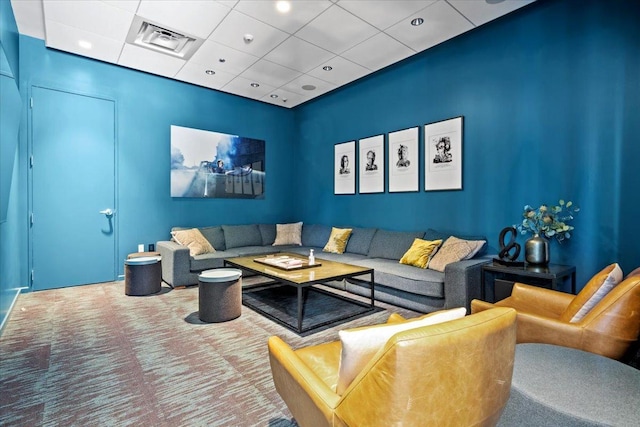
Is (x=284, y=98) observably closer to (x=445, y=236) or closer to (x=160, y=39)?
(x=160, y=39)

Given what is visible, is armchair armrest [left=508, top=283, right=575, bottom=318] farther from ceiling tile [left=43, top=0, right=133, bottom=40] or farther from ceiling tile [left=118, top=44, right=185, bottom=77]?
ceiling tile [left=118, top=44, right=185, bottom=77]

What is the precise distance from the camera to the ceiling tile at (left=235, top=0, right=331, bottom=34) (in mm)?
3096

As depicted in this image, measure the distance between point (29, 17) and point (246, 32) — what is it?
255cm

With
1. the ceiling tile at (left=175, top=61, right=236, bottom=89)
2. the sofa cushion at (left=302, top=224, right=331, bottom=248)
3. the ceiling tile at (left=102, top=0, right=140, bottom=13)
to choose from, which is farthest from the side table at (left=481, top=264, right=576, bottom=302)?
the ceiling tile at (left=175, top=61, right=236, bottom=89)

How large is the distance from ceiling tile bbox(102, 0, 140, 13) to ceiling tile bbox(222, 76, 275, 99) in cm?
186

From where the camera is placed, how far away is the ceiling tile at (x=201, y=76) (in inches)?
183

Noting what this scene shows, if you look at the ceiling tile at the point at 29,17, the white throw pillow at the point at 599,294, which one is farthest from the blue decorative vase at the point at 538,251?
the ceiling tile at the point at 29,17

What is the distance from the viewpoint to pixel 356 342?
988mm

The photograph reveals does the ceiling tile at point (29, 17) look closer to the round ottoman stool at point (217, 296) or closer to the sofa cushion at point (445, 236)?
the round ottoman stool at point (217, 296)

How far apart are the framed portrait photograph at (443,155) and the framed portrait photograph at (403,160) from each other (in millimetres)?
169

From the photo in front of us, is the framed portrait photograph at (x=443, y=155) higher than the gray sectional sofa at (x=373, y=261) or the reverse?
higher

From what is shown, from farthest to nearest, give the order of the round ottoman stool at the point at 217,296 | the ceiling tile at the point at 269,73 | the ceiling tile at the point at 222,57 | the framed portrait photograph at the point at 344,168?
1. the framed portrait photograph at the point at 344,168
2. the ceiling tile at the point at 269,73
3. the ceiling tile at the point at 222,57
4. the round ottoman stool at the point at 217,296

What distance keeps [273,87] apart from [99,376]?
15.7 feet

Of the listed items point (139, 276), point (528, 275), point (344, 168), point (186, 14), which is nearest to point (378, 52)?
point (344, 168)
